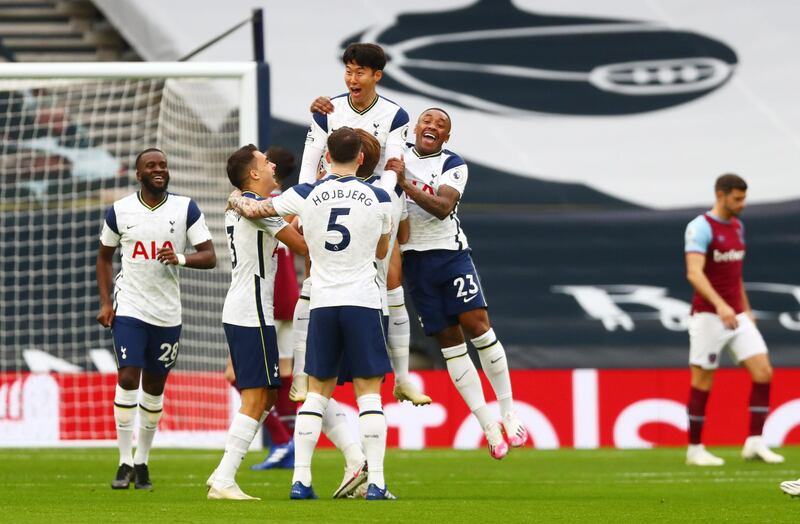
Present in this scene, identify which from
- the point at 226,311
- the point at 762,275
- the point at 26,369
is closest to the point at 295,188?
the point at 226,311

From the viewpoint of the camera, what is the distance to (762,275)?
16.1m

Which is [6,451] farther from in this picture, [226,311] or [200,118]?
[226,311]

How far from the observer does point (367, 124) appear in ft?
26.2

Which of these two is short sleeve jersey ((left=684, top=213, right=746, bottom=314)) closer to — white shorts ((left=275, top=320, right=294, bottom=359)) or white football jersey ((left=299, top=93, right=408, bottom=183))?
white shorts ((left=275, top=320, right=294, bottom=359))

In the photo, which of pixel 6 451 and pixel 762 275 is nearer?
pixel 6 451

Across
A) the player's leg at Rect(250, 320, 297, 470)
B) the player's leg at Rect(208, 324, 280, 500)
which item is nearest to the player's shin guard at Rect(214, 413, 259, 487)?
the player's leg at Rect(208, 324, 280, 500)

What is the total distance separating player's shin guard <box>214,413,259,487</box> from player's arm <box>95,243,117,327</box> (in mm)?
1405

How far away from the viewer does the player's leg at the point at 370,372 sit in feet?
23.5

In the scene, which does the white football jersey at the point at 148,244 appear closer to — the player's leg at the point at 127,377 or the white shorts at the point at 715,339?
the player's leg at the point at 127,377

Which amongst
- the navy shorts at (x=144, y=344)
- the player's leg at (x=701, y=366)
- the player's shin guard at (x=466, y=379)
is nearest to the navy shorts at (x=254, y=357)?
the navy shorts at (x=144, y=344)

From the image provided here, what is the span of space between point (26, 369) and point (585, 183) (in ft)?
22.5

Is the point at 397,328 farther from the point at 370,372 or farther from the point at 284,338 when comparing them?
the point at 284,338

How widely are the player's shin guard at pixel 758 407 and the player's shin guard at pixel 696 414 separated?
39 centimetres

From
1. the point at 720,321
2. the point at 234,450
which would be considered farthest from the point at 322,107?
the point at 720,321
